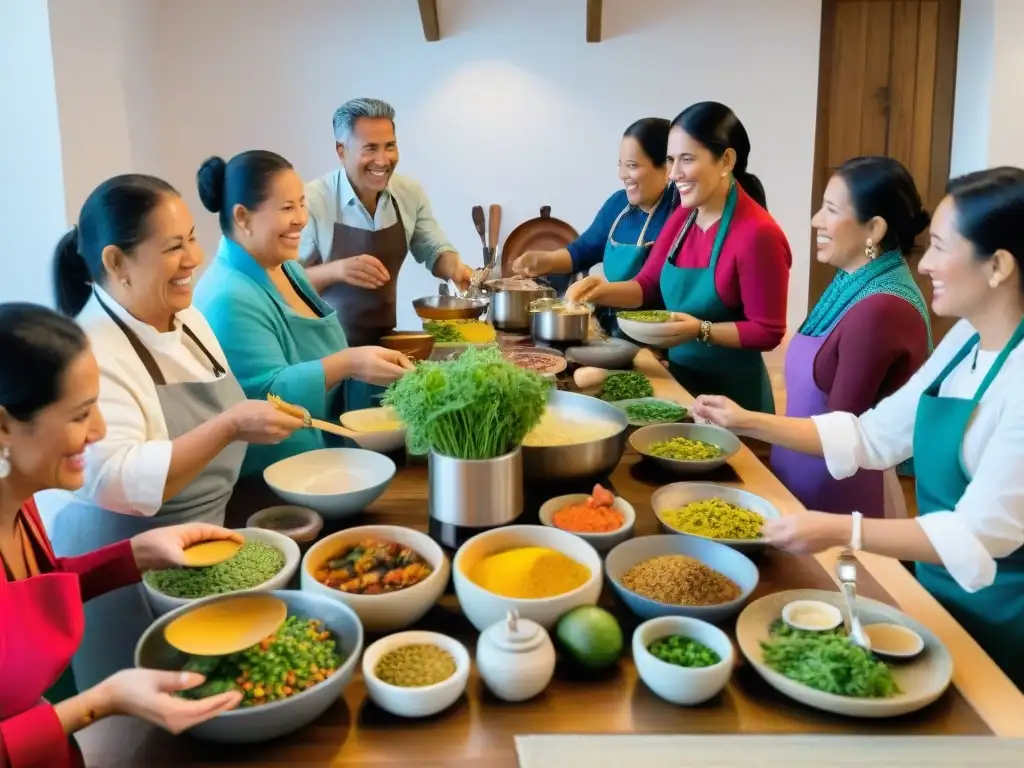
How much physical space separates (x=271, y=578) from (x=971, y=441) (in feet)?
4.02

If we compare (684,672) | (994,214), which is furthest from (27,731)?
(994,214)

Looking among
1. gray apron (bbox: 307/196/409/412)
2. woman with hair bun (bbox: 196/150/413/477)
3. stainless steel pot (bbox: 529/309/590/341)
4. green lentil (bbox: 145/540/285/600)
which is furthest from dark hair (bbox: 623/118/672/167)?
green lentil (bbox: 145/540/285/600)

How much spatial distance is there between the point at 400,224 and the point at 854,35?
11.0 ft

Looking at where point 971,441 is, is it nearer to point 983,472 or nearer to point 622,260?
point 983,472

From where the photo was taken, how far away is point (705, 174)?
291 centimetres

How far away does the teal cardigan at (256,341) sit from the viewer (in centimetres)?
212

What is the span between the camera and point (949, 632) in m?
1.38

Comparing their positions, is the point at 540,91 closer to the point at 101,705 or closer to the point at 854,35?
the point at 854,35

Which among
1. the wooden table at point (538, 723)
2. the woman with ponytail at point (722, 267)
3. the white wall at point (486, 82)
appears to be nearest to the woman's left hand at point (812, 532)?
the wooden table at point (538, 723)

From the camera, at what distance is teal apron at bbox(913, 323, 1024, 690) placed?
4.98ft

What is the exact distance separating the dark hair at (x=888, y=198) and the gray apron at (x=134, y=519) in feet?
5.27

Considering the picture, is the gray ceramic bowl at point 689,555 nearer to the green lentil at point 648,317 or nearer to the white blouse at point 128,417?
the white blouse at point 128,417

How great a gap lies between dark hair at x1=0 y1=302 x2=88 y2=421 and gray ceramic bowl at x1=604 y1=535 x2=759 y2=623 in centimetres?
87

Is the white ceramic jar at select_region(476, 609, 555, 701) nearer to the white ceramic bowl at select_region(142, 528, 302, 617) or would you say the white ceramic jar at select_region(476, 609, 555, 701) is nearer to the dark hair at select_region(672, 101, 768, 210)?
the white ceramic bowl at select_region(142, 528, 302, 617)
